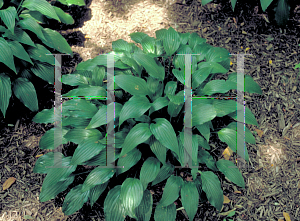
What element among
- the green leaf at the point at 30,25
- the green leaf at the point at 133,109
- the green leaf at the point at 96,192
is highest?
Answer: the green leaf at the point at 30,25

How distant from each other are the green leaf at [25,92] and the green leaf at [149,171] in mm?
1444

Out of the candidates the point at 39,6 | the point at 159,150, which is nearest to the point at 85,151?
the point at 159,150

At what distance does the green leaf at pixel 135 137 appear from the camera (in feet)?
5.93

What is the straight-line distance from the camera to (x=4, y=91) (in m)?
2.37

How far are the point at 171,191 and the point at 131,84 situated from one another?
0.96 meters

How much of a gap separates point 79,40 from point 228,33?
2.00m

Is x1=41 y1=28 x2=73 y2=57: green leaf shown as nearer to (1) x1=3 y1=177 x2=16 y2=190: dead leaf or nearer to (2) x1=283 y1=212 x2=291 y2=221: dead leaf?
(1) x1=3 y1=177 x2=16 y2=190: dead leaf

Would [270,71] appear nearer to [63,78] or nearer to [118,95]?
[118,95]

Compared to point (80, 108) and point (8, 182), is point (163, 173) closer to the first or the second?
point (80, 108)

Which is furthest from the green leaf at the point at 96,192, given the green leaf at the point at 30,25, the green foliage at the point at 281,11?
the green foliage at the point at 281,11

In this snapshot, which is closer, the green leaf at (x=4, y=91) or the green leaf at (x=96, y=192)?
the green leaf at (x=96, y=192)

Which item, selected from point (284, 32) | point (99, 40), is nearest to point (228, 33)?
→ point (284, 32)

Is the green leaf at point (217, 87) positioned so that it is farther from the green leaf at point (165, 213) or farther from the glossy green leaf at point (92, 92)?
the green leaf at point (165, 213)

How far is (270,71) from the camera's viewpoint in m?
2.92
